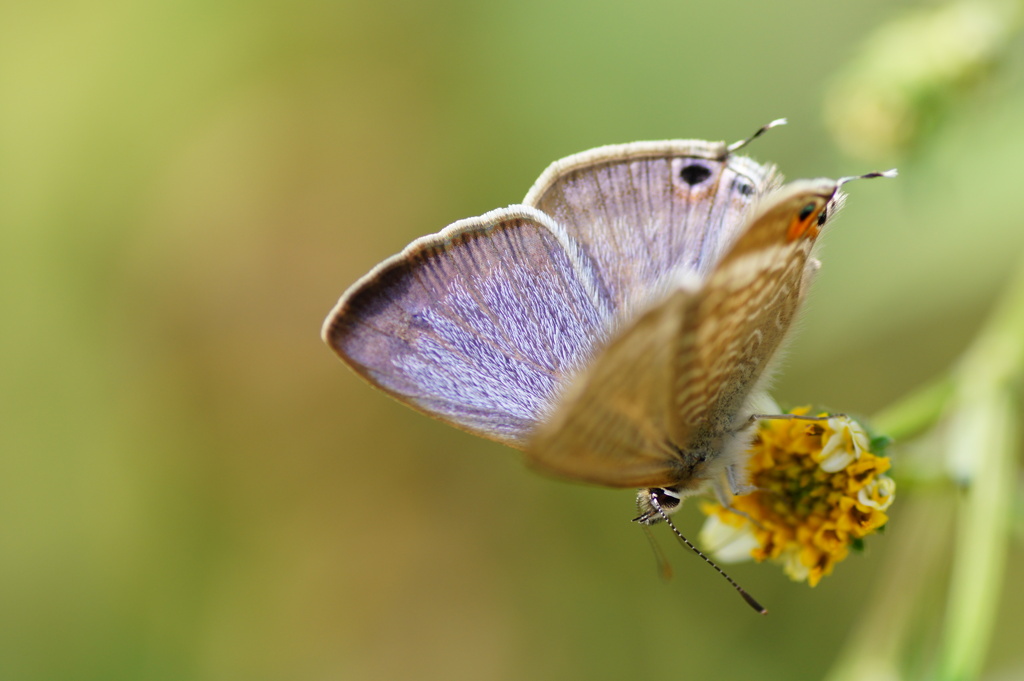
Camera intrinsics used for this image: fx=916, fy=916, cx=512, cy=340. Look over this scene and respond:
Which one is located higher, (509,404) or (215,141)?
(215,141)

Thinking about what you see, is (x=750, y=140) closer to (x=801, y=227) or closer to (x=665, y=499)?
(x=801, y=227)

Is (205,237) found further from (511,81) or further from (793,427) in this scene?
(793,427)

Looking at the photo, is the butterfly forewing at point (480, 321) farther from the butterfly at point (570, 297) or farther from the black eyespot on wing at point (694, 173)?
the black eyespot on wing at point (694, 173)

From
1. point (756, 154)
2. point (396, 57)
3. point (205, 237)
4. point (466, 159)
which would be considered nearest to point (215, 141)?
point (205, 237)

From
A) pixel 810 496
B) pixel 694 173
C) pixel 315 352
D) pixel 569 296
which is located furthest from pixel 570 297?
pixel 315 352

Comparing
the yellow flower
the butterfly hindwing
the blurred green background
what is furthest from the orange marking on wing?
the blurred green background

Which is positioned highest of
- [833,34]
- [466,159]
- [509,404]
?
[466,159]

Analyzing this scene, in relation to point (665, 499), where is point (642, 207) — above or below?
above
